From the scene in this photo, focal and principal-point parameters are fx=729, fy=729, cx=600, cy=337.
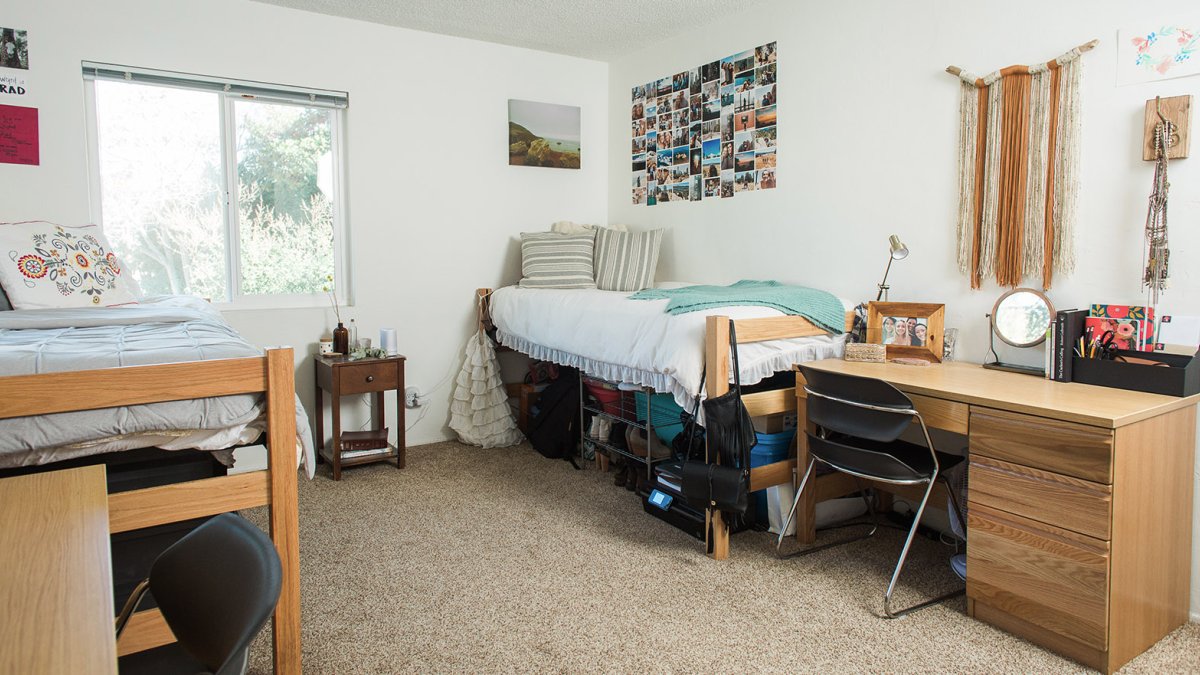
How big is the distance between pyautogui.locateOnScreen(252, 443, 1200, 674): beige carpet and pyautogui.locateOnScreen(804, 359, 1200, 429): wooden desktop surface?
660 millimetres

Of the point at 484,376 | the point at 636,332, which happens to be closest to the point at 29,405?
the point at 636,332

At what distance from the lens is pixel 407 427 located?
4.17 metres

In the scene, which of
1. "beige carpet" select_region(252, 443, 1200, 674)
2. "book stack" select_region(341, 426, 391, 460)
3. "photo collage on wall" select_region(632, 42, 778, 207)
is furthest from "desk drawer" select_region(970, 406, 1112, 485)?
"book stack" select_region(341, 426, 391, 460)

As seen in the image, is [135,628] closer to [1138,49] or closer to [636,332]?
[636,332]

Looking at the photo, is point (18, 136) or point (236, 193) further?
point (236, 193)

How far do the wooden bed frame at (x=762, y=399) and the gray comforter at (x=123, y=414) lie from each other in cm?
133

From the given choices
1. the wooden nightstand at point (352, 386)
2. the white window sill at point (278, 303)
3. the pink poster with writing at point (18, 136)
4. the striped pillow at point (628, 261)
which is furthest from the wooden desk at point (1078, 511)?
the pink poster with writing at point (18, 136)

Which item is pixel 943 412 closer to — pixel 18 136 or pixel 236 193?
pixel 236 193

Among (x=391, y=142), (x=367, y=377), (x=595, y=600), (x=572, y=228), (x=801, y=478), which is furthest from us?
(x=572, y=228)

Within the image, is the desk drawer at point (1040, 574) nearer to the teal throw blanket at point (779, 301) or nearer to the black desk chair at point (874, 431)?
the black desk chair at point (874, 431)

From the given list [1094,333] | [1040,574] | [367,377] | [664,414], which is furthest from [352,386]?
[1094,333]

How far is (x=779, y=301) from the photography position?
2799 millimetres

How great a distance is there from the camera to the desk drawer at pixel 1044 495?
5.98 ft

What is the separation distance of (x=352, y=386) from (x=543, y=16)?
2.12 m
